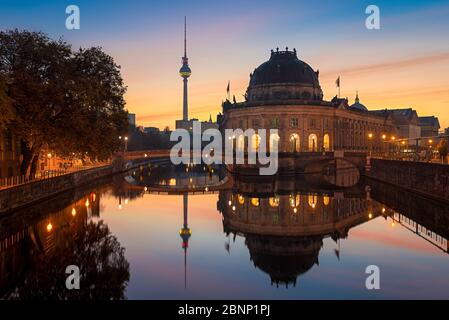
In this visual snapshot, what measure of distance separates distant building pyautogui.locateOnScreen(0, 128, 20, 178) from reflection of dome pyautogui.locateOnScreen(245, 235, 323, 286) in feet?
92.9

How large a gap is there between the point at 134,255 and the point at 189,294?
7296 mm

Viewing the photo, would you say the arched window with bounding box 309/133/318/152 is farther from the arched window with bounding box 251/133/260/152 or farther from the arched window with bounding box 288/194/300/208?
the arched window with bounding box 288/194/300/208

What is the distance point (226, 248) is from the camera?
27.7 meters

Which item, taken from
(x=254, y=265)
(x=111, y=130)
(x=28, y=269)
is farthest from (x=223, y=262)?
(x=111, y=130)

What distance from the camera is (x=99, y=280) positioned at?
19.8 metres

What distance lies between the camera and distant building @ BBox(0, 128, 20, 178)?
44.3 meters

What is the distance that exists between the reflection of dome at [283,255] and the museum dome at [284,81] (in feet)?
292

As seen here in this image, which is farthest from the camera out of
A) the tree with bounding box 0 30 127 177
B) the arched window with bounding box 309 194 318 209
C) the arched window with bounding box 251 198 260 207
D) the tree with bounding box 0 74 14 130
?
the arched window with bounding box 251 198 260 207

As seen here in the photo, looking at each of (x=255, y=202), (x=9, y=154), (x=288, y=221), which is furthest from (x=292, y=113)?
(x=9, y=154)

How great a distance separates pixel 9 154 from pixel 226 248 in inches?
1197

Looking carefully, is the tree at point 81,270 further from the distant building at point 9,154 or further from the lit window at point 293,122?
the lit window at point 293,122

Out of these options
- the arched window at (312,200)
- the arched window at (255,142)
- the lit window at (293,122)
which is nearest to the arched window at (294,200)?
the arched window at (312,200)

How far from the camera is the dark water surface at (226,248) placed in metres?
19.4

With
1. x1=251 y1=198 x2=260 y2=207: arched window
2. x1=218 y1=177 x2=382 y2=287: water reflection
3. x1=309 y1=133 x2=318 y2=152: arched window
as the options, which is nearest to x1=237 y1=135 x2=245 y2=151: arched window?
x1=309 y1=133 x2=318 y2=152: arched window
